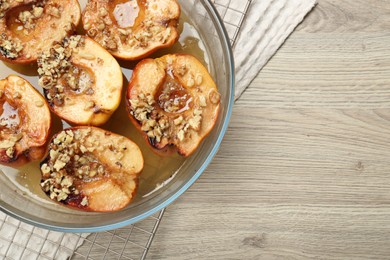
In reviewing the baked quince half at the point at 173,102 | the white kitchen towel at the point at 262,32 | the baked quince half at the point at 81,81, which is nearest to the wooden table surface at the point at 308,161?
the white kitchen towel at the point at 262,32

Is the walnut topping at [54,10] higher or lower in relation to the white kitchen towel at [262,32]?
higher

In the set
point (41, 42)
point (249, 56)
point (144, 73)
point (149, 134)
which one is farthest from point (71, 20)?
point (249, 56)

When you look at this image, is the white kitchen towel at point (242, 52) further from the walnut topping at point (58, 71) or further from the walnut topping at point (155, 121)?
the walnut topping at point (58, 71)

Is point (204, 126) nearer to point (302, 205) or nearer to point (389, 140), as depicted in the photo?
point (302, 205)

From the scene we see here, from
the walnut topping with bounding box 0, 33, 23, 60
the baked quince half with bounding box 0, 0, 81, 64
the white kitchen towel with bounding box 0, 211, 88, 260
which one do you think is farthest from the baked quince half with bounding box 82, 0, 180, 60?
the white kitchen towel with bounding box 0, 211, 88, 260

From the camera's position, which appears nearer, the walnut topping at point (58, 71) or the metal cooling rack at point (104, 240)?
the walnut topping at point (58, 71)

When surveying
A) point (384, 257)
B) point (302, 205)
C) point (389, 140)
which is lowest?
point (384, 257)
